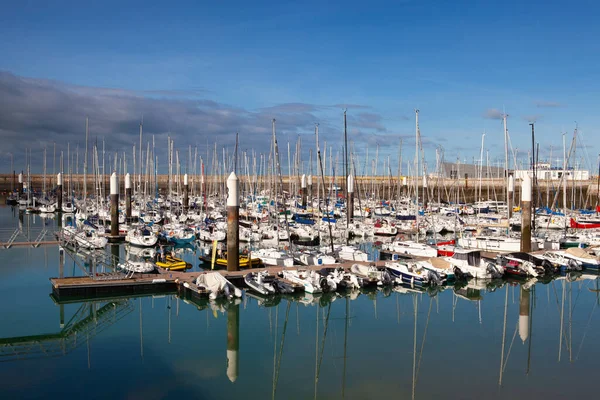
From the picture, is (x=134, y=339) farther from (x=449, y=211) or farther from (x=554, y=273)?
(x=449, y=211)

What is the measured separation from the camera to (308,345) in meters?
22.0

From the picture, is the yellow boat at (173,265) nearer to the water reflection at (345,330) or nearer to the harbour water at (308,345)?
the harbour water at (308,345)

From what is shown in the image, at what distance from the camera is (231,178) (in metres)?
31.5

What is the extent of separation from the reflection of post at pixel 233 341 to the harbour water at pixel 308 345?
0.16ft

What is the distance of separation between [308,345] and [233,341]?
10.1 feet

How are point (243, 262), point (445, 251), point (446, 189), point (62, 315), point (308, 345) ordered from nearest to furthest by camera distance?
point (308, 345) < point (62, 315) < point (243, 262) < point (445, 251) < point (446, 189)

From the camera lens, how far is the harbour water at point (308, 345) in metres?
17.3

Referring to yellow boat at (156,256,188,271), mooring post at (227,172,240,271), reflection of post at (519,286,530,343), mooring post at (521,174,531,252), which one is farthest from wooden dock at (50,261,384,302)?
mooring post at (521,174,531,252)

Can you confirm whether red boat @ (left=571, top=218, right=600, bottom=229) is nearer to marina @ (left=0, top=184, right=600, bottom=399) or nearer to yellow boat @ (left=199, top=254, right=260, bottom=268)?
marina @ (left=0, top=184, right=600, bottom=399)

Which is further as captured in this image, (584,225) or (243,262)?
(584,225)

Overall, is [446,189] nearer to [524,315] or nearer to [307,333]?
[524,315]

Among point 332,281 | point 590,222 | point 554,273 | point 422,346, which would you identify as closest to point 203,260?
point 332,281

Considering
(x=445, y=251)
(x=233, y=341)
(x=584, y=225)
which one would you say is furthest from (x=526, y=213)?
(x=233, y=341)

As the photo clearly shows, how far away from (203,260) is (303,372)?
2050cm
